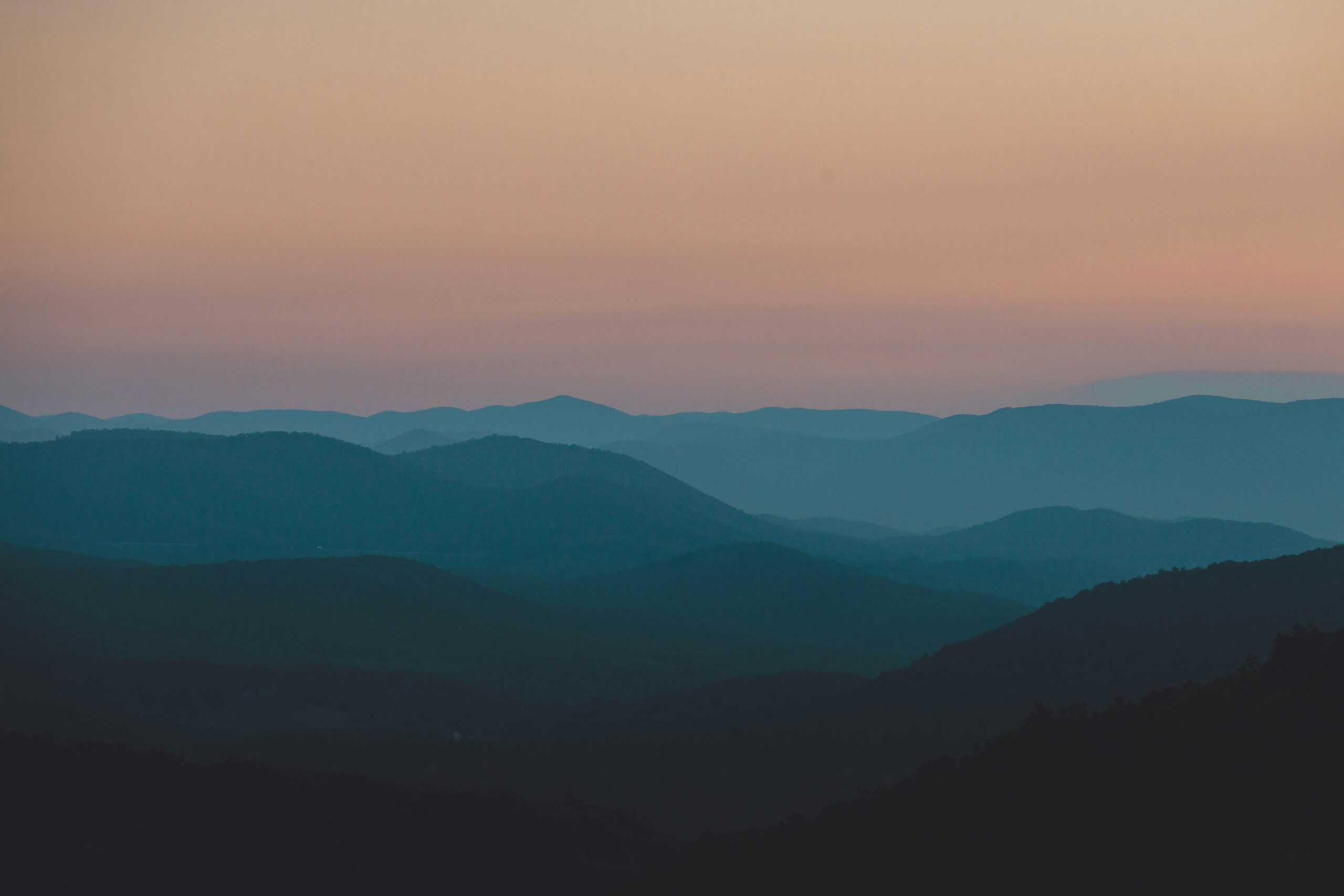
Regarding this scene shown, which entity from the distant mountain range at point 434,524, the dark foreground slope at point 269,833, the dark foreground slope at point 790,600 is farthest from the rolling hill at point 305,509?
the dark foreground slope at point 269,833

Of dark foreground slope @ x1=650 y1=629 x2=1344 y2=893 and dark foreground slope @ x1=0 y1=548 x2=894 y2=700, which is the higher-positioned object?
dark foreground slope @ x1=650 y1=629 x2=1344 y2=893

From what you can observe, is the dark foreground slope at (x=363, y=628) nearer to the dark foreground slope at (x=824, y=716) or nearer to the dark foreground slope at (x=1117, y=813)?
the dark foreground slope at (x=824, y=716)

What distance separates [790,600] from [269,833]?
92.5 metres

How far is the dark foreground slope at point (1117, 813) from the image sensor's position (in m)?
17.4

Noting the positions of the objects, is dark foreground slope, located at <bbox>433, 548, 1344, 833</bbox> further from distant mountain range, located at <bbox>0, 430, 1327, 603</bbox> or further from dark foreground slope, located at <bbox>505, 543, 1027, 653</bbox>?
distant mountain range, located at <bbox>0, 430, 1327, 603</bbox>

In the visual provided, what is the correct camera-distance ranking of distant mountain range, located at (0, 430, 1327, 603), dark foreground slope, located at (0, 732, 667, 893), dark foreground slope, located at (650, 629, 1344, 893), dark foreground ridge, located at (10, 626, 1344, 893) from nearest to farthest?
1. dark foreground slope, located at (650, 629, 1344, 893)
2. dark foreground ridge, located at (10, 626, 1344, 893)
3. dark foreground slope, located at (0, 732, 667, 893)
4. distant mountain range, located at (0, 430, 1327, 603)

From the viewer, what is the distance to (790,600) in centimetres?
11650

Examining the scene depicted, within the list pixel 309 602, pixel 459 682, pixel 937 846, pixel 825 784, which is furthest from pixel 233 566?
pixel 937 846

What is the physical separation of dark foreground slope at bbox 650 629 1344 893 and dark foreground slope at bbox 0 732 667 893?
127 inches

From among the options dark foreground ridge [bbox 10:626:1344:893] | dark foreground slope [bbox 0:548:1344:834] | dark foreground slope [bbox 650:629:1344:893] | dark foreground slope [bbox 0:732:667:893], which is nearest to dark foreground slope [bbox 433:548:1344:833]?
dark foreground slope [bbox 0:548:1344:834]

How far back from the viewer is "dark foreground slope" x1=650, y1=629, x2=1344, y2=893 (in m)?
17.4

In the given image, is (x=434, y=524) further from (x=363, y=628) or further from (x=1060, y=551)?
(x=1060, y=551)

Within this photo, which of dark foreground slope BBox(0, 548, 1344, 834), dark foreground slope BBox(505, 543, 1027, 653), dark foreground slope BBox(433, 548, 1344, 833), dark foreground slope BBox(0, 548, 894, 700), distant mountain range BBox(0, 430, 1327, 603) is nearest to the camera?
dark foreground slope BBox(433, 548, 1344, 833)

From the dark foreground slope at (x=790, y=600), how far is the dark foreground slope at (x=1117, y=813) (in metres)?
75.1
